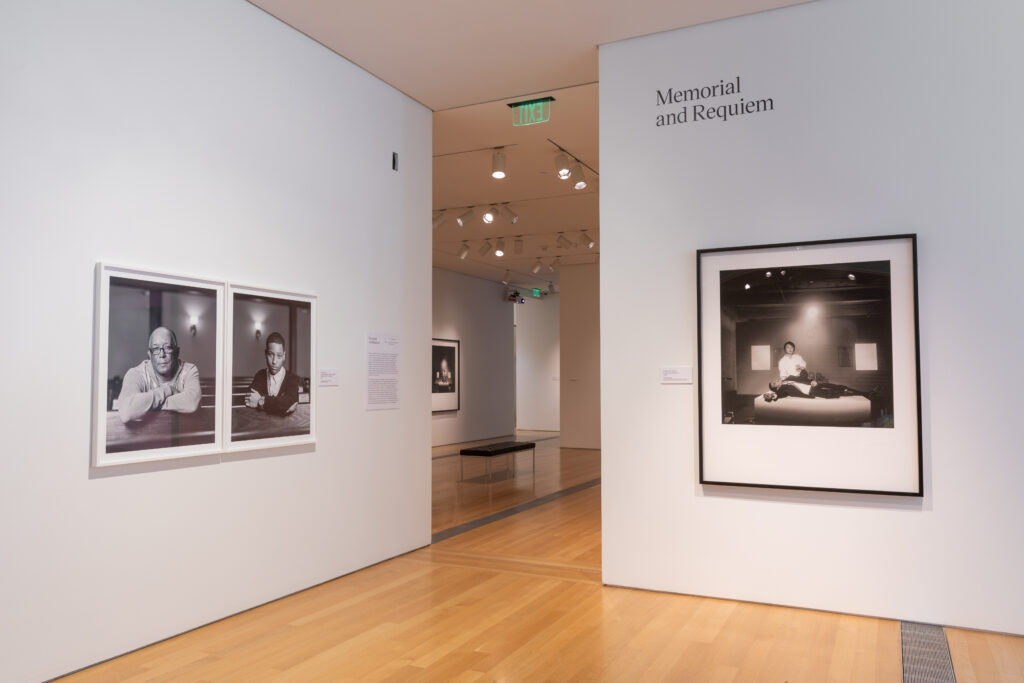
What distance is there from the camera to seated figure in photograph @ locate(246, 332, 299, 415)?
4699 millimetres

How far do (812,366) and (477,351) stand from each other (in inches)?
500

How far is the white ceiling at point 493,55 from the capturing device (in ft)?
15.8

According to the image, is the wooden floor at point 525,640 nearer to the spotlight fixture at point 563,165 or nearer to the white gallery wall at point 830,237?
the white gallery wall at point 830,237

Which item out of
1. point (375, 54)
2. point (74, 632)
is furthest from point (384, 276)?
point (74, 632)

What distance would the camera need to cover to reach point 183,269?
4238 millimetres

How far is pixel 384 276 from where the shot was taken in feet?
19.5

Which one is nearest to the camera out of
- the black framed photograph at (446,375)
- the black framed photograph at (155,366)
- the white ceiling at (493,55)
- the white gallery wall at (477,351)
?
the black framed photograph at (155,366)

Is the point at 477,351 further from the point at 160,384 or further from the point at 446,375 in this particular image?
the point at 160,384

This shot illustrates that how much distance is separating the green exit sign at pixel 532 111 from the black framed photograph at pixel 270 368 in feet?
8.72

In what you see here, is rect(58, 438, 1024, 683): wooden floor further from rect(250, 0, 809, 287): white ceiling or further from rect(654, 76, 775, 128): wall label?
rect(250, 0, 809, 287): white ceiling

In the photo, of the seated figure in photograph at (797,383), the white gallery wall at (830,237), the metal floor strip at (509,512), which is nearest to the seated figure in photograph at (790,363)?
the seated figure in photograph at (797,383)

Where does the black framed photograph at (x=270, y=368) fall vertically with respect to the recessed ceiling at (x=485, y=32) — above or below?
below

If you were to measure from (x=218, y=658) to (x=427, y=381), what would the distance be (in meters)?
3.06

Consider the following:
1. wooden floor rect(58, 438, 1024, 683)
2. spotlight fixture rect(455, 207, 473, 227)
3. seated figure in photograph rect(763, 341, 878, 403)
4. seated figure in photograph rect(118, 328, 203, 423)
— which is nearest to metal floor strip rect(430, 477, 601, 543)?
wooden floor rect(58, 438, 1024, 683)
